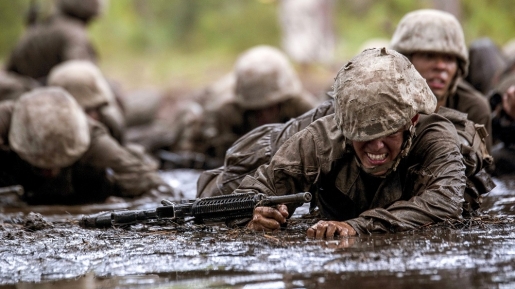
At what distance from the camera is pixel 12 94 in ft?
38.0

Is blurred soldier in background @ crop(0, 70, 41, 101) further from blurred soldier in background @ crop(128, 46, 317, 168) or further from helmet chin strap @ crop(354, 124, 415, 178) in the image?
helmet chin strap @ crop(354, 124, 415, 178)

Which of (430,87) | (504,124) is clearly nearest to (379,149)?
(430,87)

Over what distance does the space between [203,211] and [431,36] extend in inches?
108

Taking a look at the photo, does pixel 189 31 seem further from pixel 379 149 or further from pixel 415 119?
pixel 379 149

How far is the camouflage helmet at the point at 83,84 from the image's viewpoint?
35.6ft

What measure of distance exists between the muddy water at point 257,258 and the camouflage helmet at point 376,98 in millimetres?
624

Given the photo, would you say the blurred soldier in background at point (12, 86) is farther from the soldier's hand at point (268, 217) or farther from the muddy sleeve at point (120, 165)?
the soldier's hand at point (268, 217)

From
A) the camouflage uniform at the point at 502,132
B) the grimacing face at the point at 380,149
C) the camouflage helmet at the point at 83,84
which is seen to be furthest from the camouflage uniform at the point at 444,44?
the camouflage helmet at the point at 83,84

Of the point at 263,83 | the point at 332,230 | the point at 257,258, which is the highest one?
the point at 263,83

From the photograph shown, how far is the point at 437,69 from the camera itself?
24.0 feet

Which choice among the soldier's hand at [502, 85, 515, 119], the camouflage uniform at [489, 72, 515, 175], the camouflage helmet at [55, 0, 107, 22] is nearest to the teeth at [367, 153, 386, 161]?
the soldier's hand at [502, 85, 515, 119]

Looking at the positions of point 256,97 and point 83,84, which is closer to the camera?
point 256,97

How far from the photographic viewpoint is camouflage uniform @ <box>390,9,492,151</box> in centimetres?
734

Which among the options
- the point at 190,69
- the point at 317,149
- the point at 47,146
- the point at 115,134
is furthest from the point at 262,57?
the point at 190,69
